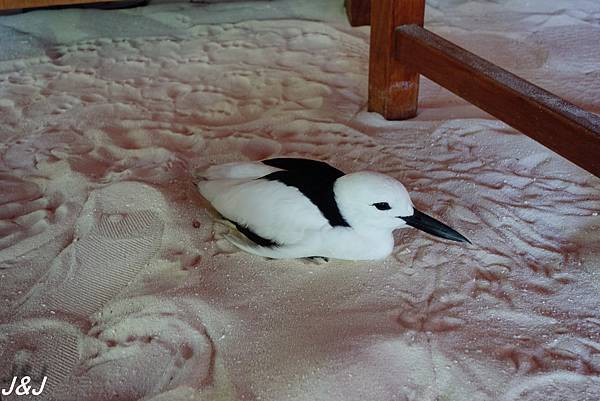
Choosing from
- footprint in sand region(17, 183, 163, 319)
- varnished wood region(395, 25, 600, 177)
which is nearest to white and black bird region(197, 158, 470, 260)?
footprint in sand region(17, 183, 163, 319)

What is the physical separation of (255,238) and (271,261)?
0.24 feet

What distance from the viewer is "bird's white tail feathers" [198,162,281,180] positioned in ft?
5.03

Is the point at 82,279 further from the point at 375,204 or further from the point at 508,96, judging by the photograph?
the point at 508,96

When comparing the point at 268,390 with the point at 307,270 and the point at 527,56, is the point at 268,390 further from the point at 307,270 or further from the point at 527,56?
the point at 527,56

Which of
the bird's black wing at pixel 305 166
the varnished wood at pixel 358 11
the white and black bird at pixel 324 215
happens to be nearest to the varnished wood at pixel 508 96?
the white and black bird at pixel 324 215

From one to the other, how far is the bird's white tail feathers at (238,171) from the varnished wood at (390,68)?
67 centimetres

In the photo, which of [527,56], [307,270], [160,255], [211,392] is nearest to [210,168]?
[160,255]

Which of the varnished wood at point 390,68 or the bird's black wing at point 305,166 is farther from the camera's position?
the varnished wood at point 390,68

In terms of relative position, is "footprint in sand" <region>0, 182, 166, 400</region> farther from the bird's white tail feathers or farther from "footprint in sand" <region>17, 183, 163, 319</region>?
the bird's white tail feathers
